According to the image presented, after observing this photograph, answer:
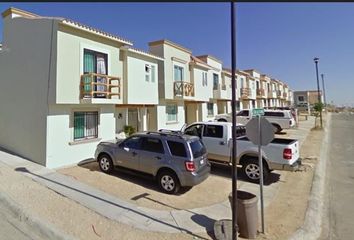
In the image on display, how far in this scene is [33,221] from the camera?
5.58 m

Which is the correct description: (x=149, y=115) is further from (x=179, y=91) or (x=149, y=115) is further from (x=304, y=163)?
(x=304, y=163)

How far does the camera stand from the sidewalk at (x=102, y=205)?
5.78m

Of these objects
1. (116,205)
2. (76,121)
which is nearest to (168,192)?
(116,205)

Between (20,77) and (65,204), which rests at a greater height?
(20,77)

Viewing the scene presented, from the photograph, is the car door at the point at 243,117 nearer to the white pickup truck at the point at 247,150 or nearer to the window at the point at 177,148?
the white pickup truck at the point at 247,150

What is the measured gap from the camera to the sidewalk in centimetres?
578

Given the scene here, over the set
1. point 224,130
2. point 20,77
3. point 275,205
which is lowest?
point 275,205

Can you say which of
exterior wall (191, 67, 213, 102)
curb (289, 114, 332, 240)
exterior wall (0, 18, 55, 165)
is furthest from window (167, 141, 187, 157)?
exterior wall (191, 67, 213, 102)

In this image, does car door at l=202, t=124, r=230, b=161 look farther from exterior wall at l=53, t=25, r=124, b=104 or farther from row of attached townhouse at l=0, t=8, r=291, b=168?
exterior wall at l=53, t=25, r=124, b=104

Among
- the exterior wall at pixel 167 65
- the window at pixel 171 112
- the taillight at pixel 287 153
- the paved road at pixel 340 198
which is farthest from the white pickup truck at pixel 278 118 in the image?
the taillight at pixel 287 153

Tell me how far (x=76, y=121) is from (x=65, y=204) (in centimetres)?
526

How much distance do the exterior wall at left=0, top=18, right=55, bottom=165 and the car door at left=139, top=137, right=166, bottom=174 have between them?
4.20 metres

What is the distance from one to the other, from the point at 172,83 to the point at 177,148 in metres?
11.2

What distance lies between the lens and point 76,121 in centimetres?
1107
